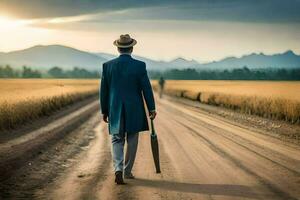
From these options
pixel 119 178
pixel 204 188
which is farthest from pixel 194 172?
pixel 119 178

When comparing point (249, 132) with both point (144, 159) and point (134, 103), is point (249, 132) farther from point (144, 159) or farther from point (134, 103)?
point (134, 103)

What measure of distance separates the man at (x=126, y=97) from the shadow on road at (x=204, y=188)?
0.71 meters

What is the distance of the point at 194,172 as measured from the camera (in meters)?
9.93

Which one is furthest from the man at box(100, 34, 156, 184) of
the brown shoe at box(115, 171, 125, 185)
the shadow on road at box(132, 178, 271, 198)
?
the shadow on road at box(132, 178, 271, 198)

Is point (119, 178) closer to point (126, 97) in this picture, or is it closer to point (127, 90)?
point (126, 97)

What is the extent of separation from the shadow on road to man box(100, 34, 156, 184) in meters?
0.71

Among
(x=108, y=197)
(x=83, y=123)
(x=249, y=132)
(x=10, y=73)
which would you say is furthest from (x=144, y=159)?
(x=10, y=73)

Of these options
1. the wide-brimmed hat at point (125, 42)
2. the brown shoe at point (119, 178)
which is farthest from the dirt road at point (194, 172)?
the wide-brimmed hat at point (125, 42)

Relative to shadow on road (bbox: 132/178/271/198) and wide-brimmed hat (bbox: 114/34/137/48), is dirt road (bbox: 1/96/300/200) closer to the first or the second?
shadow on road (bbox: 132/178/271/198)

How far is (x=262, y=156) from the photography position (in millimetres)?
11883

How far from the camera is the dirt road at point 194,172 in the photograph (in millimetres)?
8094

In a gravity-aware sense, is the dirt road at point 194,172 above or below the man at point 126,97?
below

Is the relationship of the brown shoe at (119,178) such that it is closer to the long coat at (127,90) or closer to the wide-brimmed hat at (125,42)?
the long coat at (127,90)

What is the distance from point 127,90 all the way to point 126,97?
11cm
